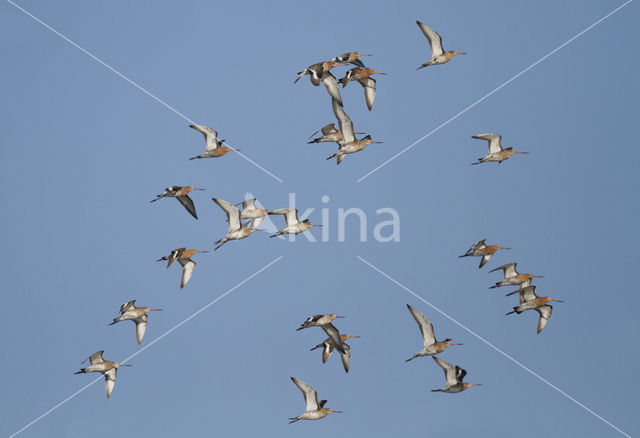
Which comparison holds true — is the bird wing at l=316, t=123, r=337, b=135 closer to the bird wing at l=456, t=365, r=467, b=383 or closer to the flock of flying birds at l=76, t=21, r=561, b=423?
the flock of flying birds at l=76, t=21, r=561, b=423

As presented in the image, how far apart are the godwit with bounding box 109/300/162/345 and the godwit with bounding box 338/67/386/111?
1155 centimetres

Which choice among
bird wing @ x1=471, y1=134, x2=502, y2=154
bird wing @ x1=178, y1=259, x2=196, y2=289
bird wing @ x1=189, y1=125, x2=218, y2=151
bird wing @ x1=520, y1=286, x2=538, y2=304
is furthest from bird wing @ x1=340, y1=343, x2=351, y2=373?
bird wing @ x1=471, y1=134, x2=502, y2=154

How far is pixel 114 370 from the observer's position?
4969 centimetres

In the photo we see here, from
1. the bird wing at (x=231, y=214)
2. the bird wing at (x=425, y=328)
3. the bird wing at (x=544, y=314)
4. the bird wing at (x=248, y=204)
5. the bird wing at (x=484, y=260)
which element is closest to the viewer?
the bird wing at (x=425, y=328)

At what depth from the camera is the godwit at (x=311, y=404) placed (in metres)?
46.5

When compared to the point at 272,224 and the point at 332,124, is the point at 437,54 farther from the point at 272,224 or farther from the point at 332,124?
the point at 272,224

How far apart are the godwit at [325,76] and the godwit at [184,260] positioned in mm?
7891

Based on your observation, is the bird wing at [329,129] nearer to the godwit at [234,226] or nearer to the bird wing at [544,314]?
the godwit at [234,226]

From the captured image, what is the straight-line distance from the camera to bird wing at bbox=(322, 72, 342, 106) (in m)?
47.9

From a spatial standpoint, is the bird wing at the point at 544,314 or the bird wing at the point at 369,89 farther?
the bird wing at the point at 544,314

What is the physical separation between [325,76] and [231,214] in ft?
20.0

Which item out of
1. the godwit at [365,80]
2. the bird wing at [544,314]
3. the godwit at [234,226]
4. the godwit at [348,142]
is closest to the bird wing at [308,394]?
the godwit at [234,226]

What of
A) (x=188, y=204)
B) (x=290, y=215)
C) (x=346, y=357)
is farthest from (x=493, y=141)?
A: (x=188, y=204)

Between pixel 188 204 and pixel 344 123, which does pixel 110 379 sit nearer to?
pixel 188 204
